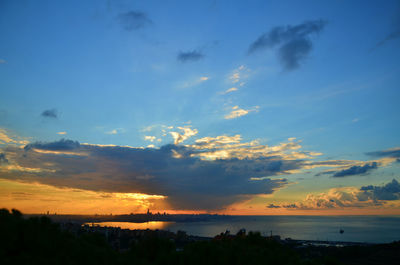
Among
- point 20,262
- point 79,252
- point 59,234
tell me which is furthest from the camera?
point 59,234

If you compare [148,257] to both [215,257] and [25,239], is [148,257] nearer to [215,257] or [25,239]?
[215,257]

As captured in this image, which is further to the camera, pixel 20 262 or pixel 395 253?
pixel 395 253

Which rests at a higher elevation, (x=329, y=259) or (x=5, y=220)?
(x=5, y=220)

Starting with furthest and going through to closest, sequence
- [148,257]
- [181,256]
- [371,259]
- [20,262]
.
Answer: [371,259] < [148,257] < [181,256] < [20,262]

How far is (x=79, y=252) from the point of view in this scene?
59.3 feet

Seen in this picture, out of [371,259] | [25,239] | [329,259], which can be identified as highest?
[25,239]

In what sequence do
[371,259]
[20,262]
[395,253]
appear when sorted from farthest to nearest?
[395,253] → [371,259] → [20,262]

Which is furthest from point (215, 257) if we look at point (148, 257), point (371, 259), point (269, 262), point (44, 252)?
point (371, 259)

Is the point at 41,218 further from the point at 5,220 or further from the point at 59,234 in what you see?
the point at 5,220

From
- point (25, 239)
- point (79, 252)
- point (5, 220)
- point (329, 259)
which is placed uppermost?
point (5, 220)

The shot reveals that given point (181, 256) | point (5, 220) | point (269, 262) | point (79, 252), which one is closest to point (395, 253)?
point (269, 262)

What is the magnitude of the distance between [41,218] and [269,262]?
1942cm

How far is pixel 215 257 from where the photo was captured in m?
24.0

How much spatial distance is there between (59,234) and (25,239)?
3.91m
